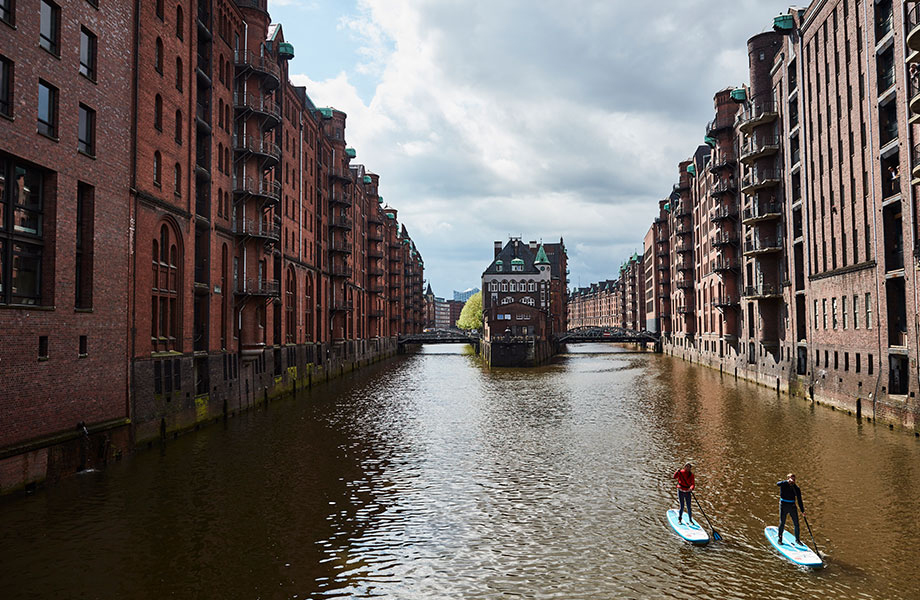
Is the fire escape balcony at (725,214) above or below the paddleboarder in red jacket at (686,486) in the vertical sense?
Result: above

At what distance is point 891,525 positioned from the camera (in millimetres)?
18266

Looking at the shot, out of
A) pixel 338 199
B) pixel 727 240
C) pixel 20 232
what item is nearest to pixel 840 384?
pixel 727 240

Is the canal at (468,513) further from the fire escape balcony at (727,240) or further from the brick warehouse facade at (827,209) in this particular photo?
the fire escape balcony at (727,240)

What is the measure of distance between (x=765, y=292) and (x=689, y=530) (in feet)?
135

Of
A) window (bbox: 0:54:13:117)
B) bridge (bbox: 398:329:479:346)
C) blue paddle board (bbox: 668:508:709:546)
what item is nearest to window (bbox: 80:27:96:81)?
window (bbox: 0:54:13:117)

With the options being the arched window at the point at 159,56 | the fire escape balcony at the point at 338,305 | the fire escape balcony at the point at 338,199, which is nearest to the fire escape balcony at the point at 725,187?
the fire escape balcony at the point at 338,199

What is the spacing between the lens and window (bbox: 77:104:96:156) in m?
24.6

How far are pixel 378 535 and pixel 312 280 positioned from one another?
47.6 metres

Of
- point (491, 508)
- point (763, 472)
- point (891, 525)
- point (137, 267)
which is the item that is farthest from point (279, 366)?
point (891, 525)

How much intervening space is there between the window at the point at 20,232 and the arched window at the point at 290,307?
31164 mm

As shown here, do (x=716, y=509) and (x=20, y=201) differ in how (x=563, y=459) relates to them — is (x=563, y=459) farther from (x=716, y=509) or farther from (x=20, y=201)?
(x=20, y=201)

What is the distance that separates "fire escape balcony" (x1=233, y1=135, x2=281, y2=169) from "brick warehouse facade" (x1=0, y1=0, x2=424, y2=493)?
0.45 feet

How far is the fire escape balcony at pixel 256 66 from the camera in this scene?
4184cm

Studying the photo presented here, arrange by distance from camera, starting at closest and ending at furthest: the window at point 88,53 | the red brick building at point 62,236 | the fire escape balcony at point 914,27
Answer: the red brick building at point 62,236 → the window at point 88,53 → the fire escape balcony at point 914,27
